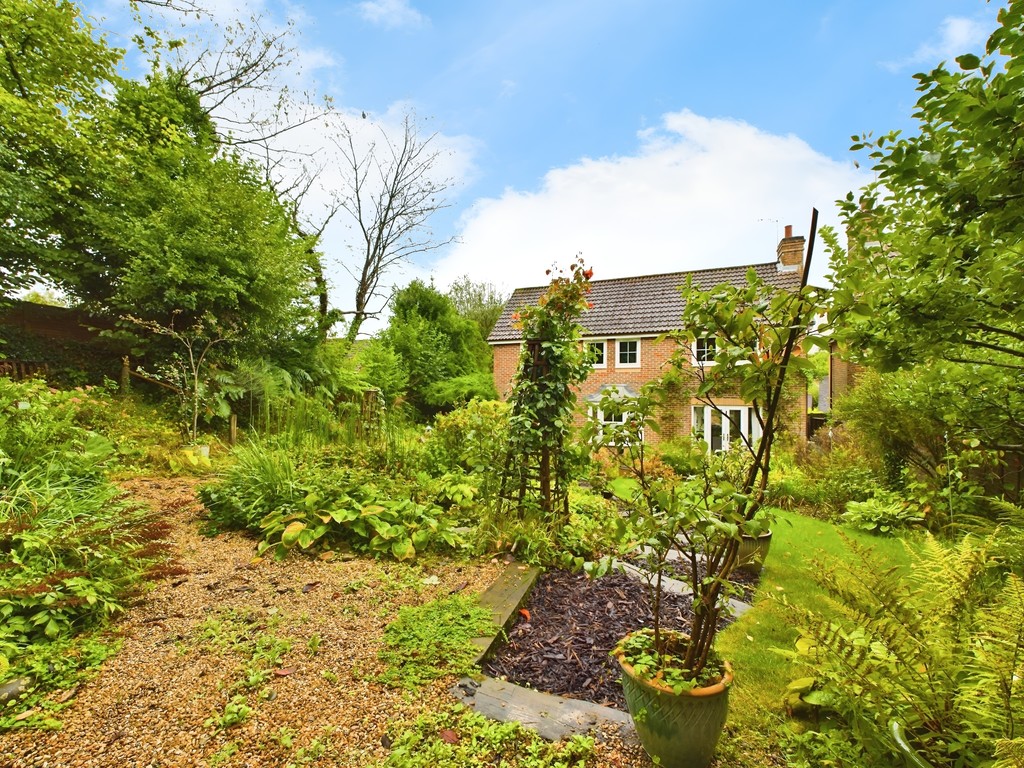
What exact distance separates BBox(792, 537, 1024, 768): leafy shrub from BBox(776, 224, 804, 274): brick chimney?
13.1m

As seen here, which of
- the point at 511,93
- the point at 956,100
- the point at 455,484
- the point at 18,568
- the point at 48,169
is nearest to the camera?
the point at 956,100

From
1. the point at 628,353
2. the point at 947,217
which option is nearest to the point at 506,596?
the point at 947,217

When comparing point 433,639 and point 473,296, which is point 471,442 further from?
point 473,296

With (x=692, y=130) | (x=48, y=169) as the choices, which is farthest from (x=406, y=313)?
(x=692, y=130)

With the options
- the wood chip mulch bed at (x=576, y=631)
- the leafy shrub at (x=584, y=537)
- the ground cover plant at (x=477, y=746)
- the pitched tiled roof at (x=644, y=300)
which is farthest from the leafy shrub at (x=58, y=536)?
the pitched tiled roof at (x=644, y=300)

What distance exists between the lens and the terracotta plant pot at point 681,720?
1593 millimetres

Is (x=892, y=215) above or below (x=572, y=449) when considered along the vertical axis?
above

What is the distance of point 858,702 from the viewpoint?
59.4 inches

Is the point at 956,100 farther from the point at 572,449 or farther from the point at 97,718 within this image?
the point at 97,718

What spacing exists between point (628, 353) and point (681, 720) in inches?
511

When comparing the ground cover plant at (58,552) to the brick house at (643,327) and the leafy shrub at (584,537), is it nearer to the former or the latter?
the leafy shrub at (584,537)

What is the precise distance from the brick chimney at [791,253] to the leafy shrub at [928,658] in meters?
13.1

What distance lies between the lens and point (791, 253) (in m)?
12.9

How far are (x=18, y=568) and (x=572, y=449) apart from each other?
3.59 m
